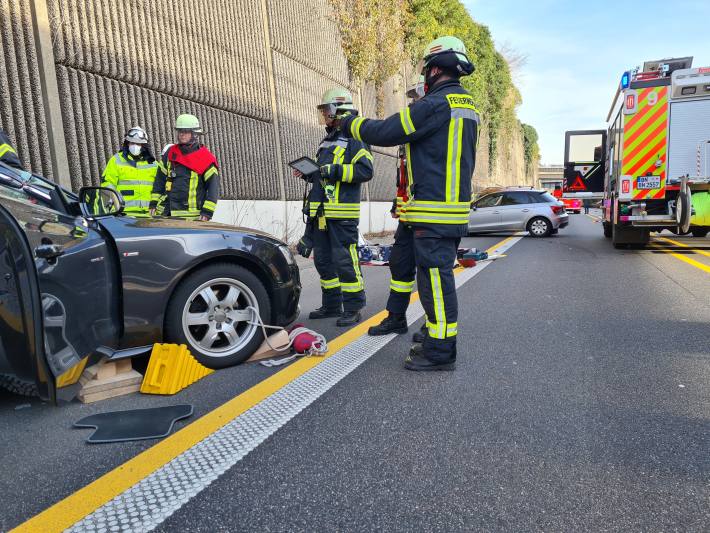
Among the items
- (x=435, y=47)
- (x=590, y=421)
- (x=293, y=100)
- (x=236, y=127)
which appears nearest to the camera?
(x=590, y=421)

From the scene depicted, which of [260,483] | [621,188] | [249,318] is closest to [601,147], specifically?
[621,188]

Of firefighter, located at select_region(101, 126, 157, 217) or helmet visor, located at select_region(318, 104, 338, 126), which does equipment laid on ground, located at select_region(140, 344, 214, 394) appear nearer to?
helmet visor, located at select_region(318, 104, 338, 126)

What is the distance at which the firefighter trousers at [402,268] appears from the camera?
3.93 m

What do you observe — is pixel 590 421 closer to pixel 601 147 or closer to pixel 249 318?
pixel 249 318

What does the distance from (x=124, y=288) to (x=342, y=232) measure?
7.00ft

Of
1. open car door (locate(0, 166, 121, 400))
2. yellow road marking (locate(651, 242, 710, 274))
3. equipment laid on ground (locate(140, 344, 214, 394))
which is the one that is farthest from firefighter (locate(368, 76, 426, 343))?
yellow road marking (locate(651, 242, 710, 274))

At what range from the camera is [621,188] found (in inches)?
394

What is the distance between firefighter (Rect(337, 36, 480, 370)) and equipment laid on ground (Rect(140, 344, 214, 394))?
1.32 meters

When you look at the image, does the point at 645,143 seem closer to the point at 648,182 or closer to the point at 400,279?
the point at 648,182

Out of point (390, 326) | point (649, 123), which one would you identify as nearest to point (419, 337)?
point (390, 326)

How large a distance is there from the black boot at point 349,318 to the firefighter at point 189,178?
170 cm

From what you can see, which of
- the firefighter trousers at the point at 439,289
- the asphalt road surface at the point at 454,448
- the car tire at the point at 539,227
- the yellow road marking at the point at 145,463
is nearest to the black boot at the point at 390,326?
the asphalt road surface at the point at 454,448

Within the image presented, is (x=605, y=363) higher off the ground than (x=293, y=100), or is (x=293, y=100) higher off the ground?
(x=293, y=100)

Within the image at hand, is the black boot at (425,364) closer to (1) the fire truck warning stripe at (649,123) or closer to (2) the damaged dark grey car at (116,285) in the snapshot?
(2) the damaged dark grey car at (116,285)
